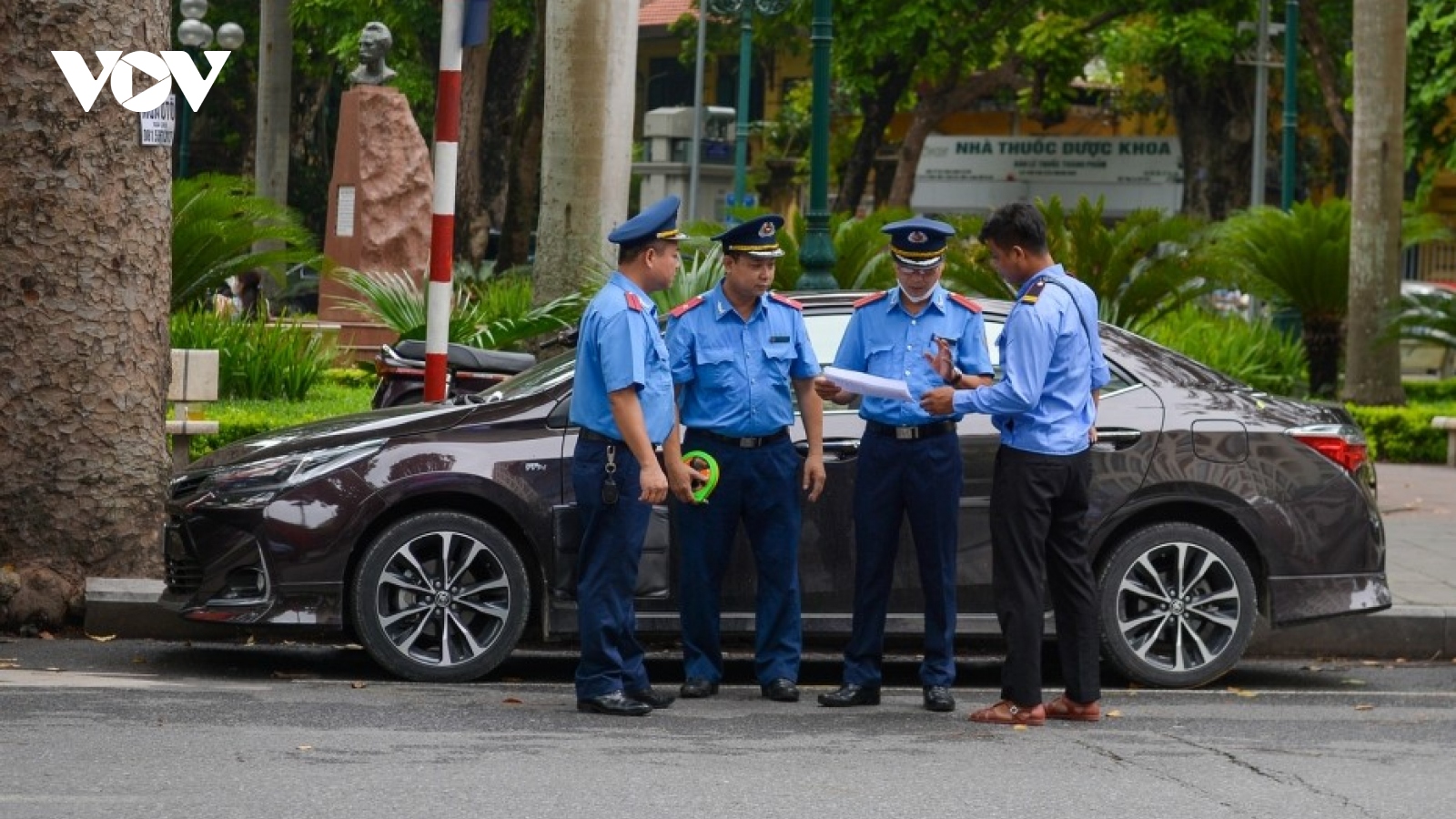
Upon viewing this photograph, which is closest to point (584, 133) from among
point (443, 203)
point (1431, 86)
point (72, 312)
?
point (443, 203)

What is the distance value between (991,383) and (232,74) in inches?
1612

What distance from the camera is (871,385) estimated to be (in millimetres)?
8094

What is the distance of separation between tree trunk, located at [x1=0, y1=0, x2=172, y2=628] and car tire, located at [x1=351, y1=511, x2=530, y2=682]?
2.11 m

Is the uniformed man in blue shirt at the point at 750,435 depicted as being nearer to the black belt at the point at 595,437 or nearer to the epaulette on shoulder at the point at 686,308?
the epaulette on shoulder at the point at 686,308

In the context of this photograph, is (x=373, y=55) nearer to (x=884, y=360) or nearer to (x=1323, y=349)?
(x=1323, y=349)

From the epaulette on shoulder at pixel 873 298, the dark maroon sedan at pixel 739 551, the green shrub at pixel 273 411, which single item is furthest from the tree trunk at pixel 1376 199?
the epaulette on shoulder at pixel 873 298

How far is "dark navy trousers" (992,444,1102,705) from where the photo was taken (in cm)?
805

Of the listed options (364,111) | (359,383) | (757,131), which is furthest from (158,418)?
(757,131)

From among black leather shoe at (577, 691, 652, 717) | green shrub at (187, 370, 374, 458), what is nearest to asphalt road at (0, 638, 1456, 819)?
black leather shoe at (577, 691, 652, 717)

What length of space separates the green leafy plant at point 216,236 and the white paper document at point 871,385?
7478mm

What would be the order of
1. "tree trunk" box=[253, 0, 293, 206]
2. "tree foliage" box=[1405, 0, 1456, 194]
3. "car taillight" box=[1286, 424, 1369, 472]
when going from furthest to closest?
"tree trunk" box=[253, 0, 293, 206], "tree foliage" box=[1405, 0, 1456, 194], "car taillight" box=[1286, 424, 1369, 472]

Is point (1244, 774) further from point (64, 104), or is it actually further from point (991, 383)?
point (64, 104)

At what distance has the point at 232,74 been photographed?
47.2m

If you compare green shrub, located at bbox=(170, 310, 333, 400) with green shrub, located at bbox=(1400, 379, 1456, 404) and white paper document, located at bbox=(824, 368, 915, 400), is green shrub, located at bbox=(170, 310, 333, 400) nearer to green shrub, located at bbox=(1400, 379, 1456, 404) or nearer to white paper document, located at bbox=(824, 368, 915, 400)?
white paper document, located at bbox=(824, 368, 915, 400)
